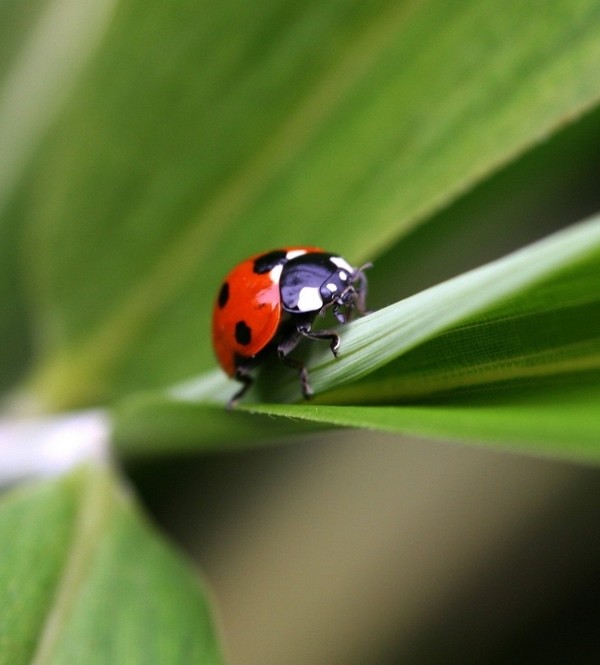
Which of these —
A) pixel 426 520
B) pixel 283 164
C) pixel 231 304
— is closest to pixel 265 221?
pixel 283 164

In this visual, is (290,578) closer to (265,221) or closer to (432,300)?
(265,221)

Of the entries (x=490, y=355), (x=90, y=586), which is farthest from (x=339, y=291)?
(x=90, y=586)

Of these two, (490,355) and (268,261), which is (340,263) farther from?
(490,355)

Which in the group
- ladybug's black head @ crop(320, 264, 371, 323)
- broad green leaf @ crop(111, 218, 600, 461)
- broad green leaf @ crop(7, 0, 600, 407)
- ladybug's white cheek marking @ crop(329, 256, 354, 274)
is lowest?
broad green leaf @ crop(111, 218, 600, 461)

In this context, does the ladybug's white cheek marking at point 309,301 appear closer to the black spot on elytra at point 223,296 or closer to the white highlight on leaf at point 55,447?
the black spot on elytra at point 223,296

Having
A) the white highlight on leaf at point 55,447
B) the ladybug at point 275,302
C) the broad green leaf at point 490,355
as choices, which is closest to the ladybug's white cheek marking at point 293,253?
the ladybug at point 275,302

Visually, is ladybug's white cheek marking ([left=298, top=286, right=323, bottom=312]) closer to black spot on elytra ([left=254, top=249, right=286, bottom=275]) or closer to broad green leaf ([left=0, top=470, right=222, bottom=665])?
black spot on elytra ([left=254, top=249, right=286, bottom=275])

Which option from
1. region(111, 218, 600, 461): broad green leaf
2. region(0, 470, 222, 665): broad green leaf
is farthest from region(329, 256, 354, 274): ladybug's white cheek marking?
region(0, 470, 222, 665): broad green leaf
